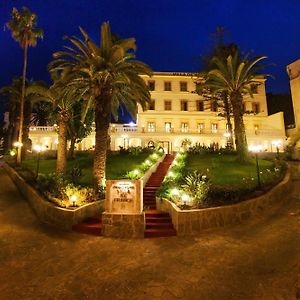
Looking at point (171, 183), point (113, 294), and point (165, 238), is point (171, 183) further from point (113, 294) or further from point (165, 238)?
point (113, 294)

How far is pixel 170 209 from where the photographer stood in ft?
38.5

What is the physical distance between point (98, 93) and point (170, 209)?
27.1ft

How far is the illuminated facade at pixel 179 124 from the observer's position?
3697cm

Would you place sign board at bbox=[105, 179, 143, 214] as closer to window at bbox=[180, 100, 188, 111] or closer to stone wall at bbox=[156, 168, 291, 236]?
stone wall at bbox=[156, 168, 291, 236]

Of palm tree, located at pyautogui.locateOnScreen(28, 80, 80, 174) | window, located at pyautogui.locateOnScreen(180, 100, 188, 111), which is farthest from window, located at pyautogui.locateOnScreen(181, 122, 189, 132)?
palm tree, located at pyautogui.locateOnScreen(28, 80, 80, 174)

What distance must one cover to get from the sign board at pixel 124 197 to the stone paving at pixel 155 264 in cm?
141

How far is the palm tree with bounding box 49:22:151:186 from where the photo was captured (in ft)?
48.7

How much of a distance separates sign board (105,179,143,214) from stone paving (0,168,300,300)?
4.61 ft

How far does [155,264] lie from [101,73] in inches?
423

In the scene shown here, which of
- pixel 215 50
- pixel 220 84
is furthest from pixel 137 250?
pixel 215 50

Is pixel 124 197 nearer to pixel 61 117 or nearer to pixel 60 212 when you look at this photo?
pixel 60 212

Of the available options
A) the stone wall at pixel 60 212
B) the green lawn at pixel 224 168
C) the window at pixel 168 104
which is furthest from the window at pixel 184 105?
the stone wall at pixel 60 212

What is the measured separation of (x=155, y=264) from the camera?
7.48m

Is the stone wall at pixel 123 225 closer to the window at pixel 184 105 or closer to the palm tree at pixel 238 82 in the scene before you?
the palm tree at pixel 238 82
